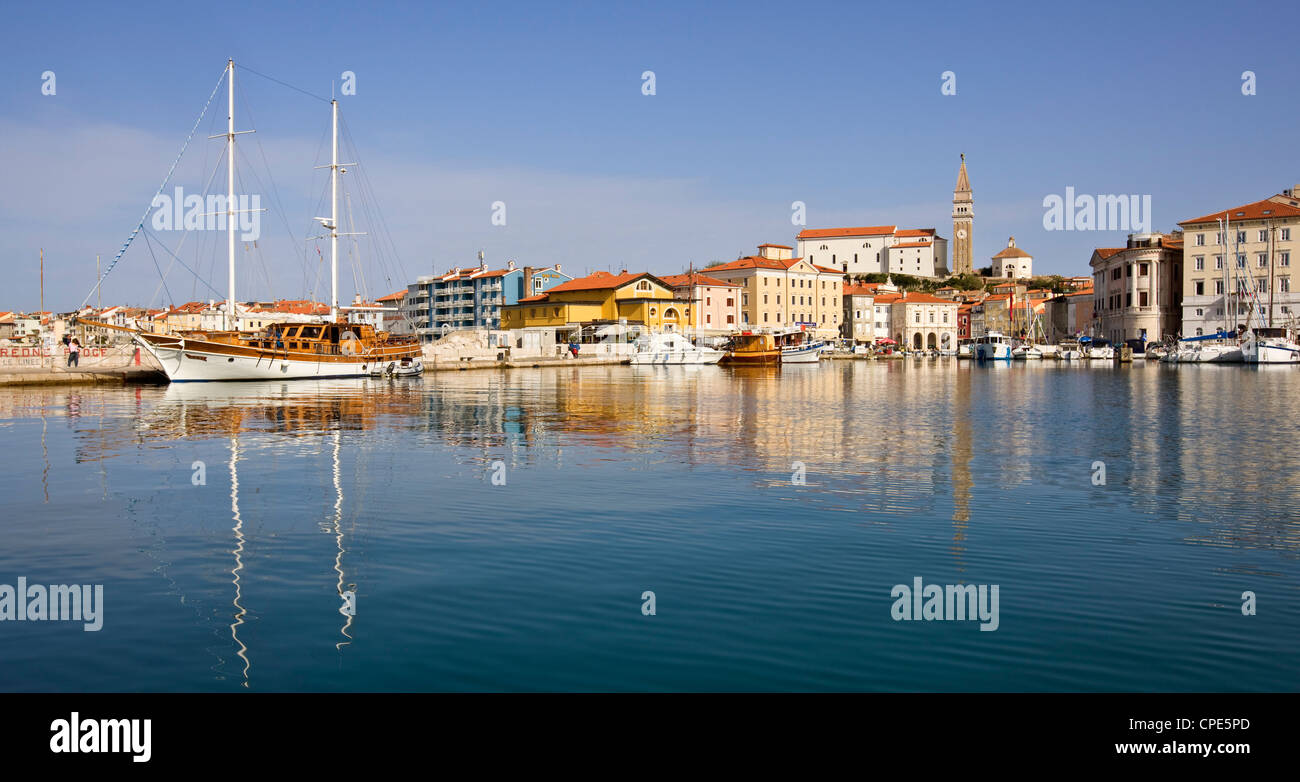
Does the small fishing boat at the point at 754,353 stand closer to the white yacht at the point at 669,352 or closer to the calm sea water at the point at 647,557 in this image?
the white yacht at the point at 669,352

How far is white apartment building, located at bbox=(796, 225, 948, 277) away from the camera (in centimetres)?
15700

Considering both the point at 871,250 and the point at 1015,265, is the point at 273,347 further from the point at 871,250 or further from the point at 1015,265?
the point at 1015,265

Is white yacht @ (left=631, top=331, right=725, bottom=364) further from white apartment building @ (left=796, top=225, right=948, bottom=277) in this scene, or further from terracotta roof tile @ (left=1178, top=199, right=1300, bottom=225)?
white apartment building @ (left=796, top=225, right=948, bottom=277)

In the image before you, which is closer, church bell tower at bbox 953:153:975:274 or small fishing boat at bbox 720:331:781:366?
small fishing boat at bbox 720:331:781:366

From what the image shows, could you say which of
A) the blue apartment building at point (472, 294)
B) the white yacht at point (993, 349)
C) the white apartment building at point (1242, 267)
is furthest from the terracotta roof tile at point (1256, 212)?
the blue apartment building at point (472, 294)

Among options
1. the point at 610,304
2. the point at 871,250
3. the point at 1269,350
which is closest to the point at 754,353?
the point at 610,304

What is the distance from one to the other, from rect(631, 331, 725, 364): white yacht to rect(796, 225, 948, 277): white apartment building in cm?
7363

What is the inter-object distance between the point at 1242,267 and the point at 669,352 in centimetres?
5266

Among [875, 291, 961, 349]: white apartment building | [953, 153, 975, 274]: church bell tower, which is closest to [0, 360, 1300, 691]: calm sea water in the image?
[875, 291, 961, 349]: white apartment building

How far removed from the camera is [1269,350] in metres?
77.1

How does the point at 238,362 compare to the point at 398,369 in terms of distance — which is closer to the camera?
the point at 238,362

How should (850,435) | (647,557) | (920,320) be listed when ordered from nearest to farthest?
(647,557), (850,435), (920,320)
